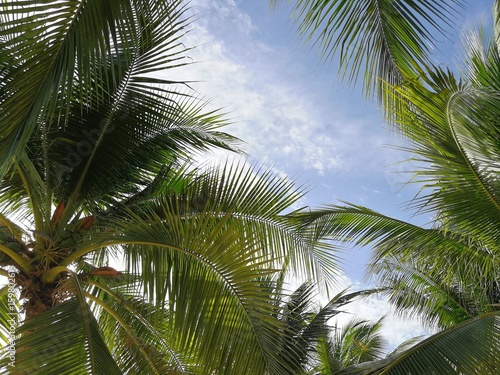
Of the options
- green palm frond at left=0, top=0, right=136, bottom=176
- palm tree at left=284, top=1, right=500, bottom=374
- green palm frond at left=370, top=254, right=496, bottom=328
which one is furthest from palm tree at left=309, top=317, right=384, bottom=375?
green palm frond at left=0, top=0, right=136, bottom=176

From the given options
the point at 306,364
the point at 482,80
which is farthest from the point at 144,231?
the point at 306,364

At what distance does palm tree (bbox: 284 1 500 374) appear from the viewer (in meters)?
5.40

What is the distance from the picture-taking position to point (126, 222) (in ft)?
17.4

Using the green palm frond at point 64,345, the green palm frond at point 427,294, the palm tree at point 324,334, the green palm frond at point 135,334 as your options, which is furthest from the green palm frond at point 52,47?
the green palm frond at point 427,294

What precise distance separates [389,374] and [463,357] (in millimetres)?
649

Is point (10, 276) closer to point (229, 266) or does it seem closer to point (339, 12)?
point (229, 266)

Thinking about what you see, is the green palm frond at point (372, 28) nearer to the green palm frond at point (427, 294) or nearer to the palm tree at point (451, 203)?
the palm tree at point (451, 203)

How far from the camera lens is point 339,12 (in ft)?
13.2

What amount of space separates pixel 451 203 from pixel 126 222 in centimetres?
306

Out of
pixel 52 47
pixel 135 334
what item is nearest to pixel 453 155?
pixel 135 334

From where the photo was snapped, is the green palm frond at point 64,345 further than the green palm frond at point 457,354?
No

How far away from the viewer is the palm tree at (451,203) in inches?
213

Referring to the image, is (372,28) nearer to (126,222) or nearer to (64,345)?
(126,222)

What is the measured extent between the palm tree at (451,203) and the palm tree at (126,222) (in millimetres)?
800
